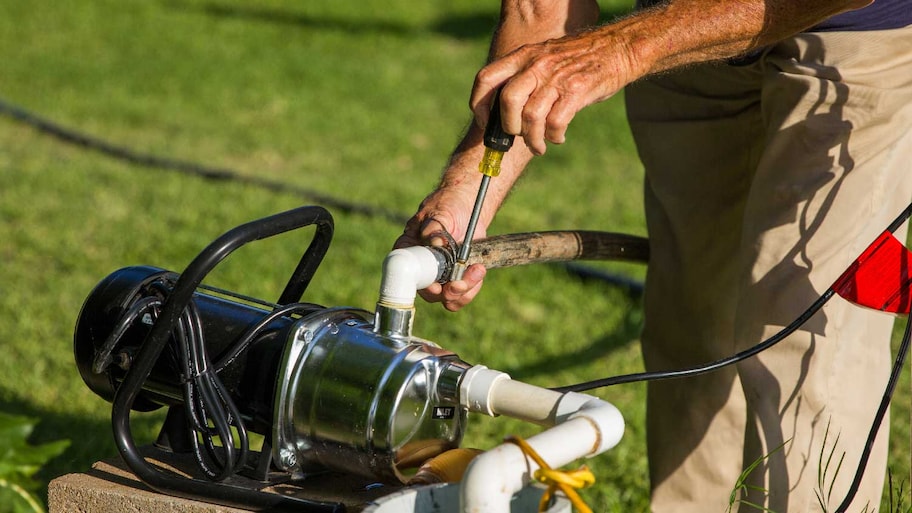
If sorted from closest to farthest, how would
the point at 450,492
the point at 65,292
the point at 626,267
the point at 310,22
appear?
the point at 450,492 → the point at 65,292 → the point at 626,267 → the point at 310,22

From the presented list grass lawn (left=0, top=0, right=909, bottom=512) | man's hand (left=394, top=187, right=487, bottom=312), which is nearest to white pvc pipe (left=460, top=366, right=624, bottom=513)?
man's hand (left=394, top=187, right=487, bottom=312)

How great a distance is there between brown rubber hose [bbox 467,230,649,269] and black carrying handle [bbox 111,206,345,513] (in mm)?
324

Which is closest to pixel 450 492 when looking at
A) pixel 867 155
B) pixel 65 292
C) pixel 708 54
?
pixel 708 54

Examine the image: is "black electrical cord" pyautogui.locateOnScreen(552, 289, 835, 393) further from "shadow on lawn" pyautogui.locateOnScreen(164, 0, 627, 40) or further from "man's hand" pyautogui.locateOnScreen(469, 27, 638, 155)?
"shadow on lawn" pyautogui.locateOnScreen(164, 0, 627, 40)

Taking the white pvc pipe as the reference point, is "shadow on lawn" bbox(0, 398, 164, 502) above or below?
below

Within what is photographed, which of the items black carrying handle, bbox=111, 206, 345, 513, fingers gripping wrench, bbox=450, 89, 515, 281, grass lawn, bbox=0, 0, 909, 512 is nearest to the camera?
black carrying handle, bbox=111, 206, 345, 513

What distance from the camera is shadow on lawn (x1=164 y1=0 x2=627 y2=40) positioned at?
32.2 feet

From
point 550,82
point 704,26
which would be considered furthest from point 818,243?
point 550,82

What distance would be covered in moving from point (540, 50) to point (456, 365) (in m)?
0.49

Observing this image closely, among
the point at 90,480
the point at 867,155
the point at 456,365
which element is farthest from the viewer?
the point at 867,155

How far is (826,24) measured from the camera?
192 centimetres

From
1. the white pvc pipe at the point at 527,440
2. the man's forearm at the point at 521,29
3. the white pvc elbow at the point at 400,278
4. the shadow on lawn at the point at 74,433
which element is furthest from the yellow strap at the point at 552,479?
the shadow on lawn at the point at 74,433

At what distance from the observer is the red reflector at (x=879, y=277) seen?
170 cm

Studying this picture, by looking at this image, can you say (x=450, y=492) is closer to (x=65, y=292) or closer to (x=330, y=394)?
(x=330, y=394)
